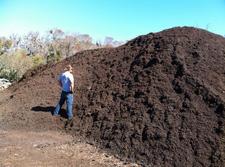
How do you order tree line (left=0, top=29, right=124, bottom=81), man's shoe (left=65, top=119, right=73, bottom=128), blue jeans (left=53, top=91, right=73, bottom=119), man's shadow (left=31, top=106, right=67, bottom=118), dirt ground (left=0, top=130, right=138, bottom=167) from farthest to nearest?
tree line (left=0, top=29, right=124, bottom=81), man's shadow (left=31, top=106, right=67, bottom=118), blue jeans (left=53, top=91, right=73, bottom=119), man's shoe (left=65, top=119, right=73, bottom=128), dirt ground (left=0, top=130, right=138, bottom=167)

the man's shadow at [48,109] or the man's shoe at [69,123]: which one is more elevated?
the man's shadow at [48,109]

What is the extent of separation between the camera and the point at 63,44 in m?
45.1

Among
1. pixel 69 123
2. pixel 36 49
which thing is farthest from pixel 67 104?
pixel 36 49

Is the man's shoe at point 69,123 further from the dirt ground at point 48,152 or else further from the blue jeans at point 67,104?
the dirt ground at point 48,152

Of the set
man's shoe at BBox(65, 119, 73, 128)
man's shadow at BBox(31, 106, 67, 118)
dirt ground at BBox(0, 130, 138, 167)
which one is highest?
man's shadow at BBox(31, 106, 67, 118)

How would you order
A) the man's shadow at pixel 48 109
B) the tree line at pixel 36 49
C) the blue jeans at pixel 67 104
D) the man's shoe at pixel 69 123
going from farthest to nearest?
the tree line at pixel 36 49 < the man's shadow at pixel 48 109 < the blue jeans at pixel 67 104 < the man's shoe at pixel 69 123

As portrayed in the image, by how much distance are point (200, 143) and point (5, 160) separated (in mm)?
3928

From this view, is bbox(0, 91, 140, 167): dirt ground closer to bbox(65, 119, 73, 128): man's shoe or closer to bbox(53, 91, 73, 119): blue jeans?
bbox(65, 119, 73, 128): man's shoe

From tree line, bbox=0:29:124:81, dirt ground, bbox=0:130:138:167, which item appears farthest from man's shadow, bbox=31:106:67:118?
tree line, bbox=0:29:124:81

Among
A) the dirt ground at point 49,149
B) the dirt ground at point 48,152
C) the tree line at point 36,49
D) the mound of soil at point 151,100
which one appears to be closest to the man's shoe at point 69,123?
the dirt ground at point 49,149

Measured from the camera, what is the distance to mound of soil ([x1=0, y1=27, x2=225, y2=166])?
884 cm

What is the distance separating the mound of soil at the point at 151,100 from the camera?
29.0ft

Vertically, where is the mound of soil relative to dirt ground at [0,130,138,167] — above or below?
above

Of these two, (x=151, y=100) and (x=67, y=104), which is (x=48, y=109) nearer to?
(x=67, y=104)
